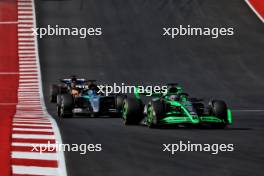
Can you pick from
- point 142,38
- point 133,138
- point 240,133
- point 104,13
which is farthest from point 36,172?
point 104,13

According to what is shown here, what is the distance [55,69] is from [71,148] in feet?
75.9

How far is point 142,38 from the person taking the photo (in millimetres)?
42625

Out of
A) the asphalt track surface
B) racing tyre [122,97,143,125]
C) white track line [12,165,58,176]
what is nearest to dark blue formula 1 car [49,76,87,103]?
the asphalt track surface

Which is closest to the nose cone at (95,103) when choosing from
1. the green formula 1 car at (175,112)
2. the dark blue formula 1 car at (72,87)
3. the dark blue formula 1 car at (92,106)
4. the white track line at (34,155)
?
the dark blue formula 1 car at (92,106)

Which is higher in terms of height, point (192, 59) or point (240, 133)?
point (192, 59)

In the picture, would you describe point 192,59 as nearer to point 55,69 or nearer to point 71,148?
point 55,69

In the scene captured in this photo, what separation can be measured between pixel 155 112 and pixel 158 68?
18.7 meters

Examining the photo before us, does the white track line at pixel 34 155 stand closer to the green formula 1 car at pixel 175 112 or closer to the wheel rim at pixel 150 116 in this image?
the green formula 1 car at pixel 175 112

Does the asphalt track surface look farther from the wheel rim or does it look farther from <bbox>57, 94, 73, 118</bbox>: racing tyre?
<bbox>57, 94, 73, 118</bbox>: racing tyre

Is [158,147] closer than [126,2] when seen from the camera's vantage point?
Yes

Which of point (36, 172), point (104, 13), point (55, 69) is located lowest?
point (36, 172)

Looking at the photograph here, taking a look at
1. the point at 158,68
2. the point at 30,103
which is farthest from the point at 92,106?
the point at 158,68

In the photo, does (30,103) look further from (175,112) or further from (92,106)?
(175,112)

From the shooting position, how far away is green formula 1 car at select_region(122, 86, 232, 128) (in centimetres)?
1859
